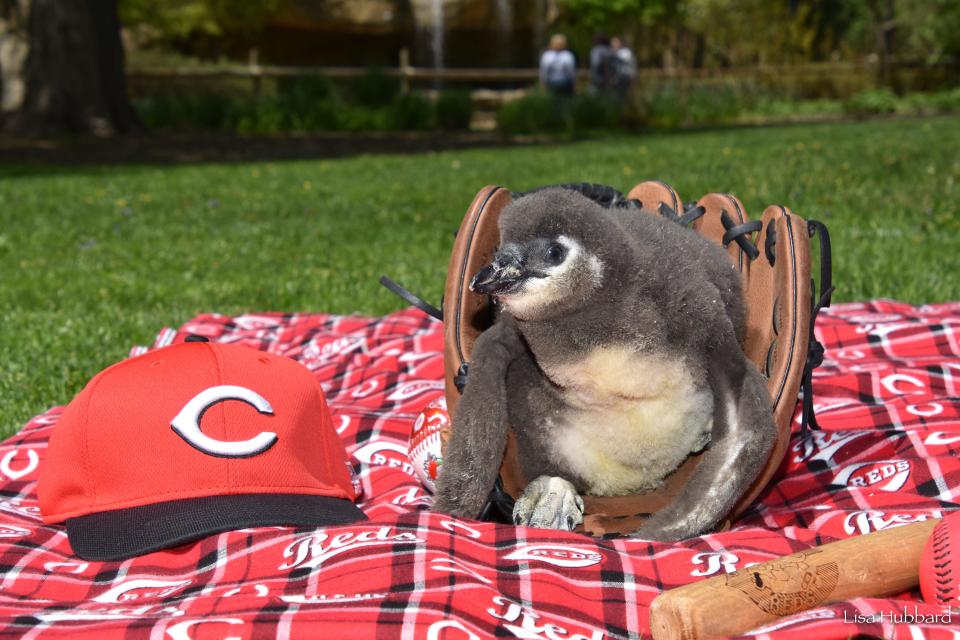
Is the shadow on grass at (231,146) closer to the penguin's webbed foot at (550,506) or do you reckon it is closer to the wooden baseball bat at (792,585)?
the penguin's webbed foot at (550,506)

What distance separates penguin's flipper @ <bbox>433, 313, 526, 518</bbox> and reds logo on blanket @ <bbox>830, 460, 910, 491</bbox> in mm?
925

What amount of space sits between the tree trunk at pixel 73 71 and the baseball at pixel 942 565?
548 inches

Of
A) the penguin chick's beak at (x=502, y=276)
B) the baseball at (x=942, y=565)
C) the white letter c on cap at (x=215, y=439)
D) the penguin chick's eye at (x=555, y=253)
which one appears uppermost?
the penguin chick's eye at (x=555, y=253)

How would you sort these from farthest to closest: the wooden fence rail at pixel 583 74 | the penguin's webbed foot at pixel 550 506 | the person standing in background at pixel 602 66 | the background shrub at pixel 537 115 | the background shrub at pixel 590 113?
the wooden fence rail at pixel 583 74
the person standing in background at pixel 602 66
the background shrub at pixel 537 115
the background shrub at pixel 590 113
the penguin's webbed foot at pixel 550 506

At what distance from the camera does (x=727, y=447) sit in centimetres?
200

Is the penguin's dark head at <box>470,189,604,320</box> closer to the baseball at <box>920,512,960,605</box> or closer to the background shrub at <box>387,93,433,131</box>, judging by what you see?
the baseball at <box>920,512,960,605</box>

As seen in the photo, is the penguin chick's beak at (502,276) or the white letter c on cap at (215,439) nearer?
the penguin chick's beak at (502,276)

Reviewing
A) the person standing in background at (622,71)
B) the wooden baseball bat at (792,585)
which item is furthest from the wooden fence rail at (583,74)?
the wooden baseball bat at (792,585)

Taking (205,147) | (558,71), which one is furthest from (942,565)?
(558,71)

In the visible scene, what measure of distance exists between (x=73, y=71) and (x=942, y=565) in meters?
14.2

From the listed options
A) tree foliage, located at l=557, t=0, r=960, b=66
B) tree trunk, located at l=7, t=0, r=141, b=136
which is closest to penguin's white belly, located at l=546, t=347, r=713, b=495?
tree trunk, located at l=7, t=0, r=141, b=136

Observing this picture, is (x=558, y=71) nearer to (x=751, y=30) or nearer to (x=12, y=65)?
(x=751, y=30)

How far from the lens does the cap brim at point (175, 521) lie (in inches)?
77.9

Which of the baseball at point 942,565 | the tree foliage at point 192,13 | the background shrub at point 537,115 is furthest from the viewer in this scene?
the tree foliage at point 192,13
